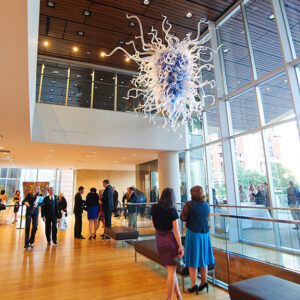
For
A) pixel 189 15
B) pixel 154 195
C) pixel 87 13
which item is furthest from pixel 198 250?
pixel 154 195

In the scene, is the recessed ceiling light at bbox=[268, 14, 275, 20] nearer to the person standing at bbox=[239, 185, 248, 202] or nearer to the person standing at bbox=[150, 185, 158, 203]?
the person standing at bbox=[239, 185, 248, 202]

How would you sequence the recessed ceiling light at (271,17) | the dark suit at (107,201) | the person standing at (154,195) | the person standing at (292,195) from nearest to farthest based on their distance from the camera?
1. the person standing at (292,195)
2. the recessed ceiling light at (271,17)
3. the dark suit at (107,201)
4. the person standing at (154,195)

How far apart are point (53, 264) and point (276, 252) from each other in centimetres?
397

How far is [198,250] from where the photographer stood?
3.13 m

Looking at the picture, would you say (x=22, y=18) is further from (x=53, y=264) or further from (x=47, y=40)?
(x=47, y=40)

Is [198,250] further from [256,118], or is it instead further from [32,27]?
[256,118]

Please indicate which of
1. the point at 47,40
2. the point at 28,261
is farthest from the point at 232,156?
the point at 47,40

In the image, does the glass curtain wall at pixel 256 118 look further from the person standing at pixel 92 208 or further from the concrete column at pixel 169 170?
the person standing at pixel 92 208

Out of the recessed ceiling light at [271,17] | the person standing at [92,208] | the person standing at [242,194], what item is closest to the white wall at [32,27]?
the person standing at [92,208]

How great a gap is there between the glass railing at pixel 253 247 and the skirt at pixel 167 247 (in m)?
1.08

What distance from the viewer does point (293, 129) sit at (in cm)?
554

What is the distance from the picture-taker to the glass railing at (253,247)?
9.91 feet

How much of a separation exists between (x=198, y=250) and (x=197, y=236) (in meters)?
0.18

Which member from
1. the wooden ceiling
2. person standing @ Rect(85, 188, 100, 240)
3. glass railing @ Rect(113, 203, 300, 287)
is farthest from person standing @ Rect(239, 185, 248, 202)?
the wooden ceiling
